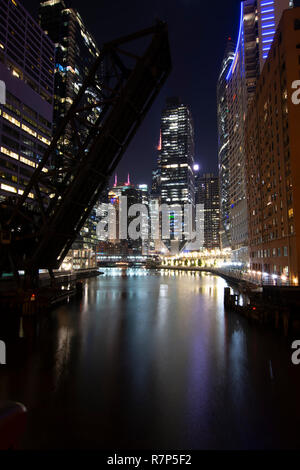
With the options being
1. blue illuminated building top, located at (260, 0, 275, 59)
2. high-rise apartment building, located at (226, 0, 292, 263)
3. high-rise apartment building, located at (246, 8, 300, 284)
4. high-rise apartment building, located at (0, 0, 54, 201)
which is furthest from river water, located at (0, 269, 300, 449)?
blue illuminated building top, located at (260, 0, 275, 59)

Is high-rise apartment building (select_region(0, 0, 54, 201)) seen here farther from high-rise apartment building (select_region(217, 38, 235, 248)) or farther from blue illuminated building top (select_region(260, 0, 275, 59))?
high-rise apartment building (select_region(217, 38, 235, 248))

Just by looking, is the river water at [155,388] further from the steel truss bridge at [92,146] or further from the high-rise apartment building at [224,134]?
the high-rise apartment building at [224,134]

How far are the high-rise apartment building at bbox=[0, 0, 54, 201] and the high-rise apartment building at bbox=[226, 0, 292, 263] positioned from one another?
60697 millimetres

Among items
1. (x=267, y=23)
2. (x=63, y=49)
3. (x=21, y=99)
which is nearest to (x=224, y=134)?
(x=267, y=23)

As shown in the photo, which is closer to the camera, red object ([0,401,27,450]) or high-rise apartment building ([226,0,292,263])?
red object ([0,401,27,450])

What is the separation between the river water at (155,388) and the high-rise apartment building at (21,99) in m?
58.7

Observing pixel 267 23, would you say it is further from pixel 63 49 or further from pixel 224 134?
pixel 63 49

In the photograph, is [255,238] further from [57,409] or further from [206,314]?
→ [57,409]

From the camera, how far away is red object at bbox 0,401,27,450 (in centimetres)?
287

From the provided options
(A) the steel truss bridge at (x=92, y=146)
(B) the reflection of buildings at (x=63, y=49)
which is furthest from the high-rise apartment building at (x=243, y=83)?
(A) the steel truss bridge at (x=92, y=146)

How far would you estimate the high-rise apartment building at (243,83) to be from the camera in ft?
262

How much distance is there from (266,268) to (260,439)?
148 ft

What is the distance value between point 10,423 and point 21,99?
83334 mm

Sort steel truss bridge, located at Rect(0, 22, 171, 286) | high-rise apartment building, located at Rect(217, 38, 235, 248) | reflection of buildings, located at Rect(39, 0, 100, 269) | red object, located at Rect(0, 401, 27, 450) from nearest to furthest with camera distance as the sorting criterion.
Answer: red object, located at Rect(0, 401, 27, 450) < steel truss bridge, located at Rect(0, 22, 171, 286) < high-rise apartment building, located at Rect(217, 38, 235, 248) < reflection of buildings, located at Rect(39, 0, 100, 269)
